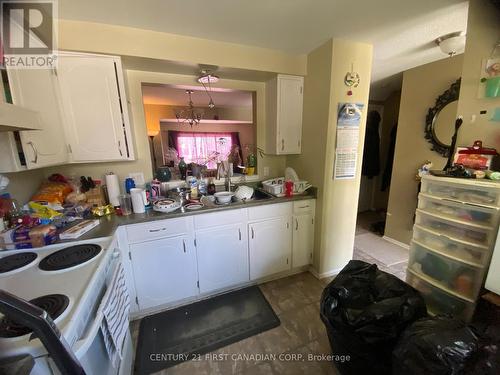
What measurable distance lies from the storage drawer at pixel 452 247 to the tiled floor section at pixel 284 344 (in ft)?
3.33

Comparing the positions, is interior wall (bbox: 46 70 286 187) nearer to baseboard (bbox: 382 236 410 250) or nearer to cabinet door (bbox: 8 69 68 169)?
cabinet door (bbox: 8 69 68 169)

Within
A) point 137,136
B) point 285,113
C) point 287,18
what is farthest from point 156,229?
point 287,18

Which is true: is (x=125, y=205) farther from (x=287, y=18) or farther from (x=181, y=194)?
(x=287, y=18)

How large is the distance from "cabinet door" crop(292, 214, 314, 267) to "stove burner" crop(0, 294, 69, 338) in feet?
5.85

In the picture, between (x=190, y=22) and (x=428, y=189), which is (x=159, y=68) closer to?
(x=190, y=22)

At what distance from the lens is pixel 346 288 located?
1.24 m

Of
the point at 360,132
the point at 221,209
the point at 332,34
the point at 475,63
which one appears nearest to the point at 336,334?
the point at 221,209

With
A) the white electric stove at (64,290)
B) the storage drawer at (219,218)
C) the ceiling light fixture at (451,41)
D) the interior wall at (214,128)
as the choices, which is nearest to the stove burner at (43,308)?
the white electric stove at (64,290)

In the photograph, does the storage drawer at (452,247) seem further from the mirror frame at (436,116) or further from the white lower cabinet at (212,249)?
the mirror frame at (436,116)

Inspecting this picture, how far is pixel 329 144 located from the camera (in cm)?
194

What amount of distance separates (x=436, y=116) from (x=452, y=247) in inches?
69.3

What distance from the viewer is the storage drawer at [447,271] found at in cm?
127

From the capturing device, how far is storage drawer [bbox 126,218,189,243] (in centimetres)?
157

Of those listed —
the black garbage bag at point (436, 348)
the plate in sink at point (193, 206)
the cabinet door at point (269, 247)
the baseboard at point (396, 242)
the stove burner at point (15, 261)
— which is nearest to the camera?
the black garbage bag at point (436, 348)
